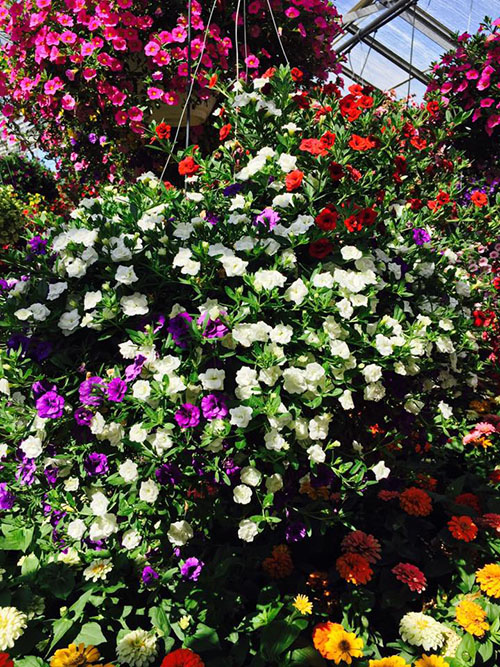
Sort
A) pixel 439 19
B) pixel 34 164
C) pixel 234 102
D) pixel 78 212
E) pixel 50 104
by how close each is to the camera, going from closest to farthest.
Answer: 1. pixel 78 212
2. pixel 234 102
3. pixel 50 104
4. pixel 439 19
5. pixel 34 164

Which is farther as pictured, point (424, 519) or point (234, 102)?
point (424, 519)

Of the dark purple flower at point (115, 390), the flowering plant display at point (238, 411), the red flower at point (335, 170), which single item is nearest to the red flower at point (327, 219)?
the flowering plant display at point (238, 411)

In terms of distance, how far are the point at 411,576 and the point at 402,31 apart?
17.8 feet

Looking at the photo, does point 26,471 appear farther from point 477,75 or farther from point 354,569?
point 477,75

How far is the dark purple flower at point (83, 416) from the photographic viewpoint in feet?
3.75

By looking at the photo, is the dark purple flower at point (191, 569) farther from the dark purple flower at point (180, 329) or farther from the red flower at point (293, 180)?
the red flower at point (293, 180)

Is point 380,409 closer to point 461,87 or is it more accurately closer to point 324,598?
point 324,598

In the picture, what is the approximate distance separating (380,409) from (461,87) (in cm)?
221

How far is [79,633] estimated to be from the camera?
1.24 meters

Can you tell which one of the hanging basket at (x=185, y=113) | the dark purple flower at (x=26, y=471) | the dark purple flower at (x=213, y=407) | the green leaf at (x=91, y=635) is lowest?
the green leaf at (x=91, y=635)

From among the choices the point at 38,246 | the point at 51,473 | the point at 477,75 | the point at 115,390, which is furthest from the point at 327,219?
the point at 477,75

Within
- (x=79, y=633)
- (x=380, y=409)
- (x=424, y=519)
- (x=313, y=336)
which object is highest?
(x=313, y=336)

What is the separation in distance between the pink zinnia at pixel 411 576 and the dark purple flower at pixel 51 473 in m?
0.95

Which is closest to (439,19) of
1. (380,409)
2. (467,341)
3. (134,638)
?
(467,341)
